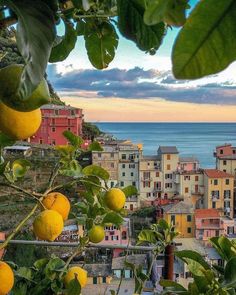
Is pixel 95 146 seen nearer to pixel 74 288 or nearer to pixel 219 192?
pixel 74 288

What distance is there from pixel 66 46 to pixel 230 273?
15.6 inches

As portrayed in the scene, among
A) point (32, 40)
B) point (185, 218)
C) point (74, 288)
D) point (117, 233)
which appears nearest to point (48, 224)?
point (74, 288)

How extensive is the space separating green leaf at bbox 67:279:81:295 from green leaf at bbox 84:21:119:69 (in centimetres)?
35

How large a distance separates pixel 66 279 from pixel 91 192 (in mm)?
168

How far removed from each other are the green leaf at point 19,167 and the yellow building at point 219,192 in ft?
42.9

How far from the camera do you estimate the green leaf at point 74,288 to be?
2.45ft

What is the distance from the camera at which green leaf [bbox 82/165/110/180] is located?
2.64 ft

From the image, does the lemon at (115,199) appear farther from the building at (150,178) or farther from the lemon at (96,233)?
the building at (150,178)

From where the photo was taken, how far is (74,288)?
2.47 ft

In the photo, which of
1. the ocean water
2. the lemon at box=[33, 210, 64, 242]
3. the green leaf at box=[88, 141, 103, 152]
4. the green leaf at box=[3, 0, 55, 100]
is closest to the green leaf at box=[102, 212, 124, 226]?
the green leaf at box=[88, 141, 103, 152]

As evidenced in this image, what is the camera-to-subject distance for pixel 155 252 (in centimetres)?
111

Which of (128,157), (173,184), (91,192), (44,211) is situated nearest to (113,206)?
(91,192)

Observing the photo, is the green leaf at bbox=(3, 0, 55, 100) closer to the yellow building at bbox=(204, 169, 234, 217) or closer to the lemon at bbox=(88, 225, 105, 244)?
the lemon at bbox=(88, 225, 105, 244)

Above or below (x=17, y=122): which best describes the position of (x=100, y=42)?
above
